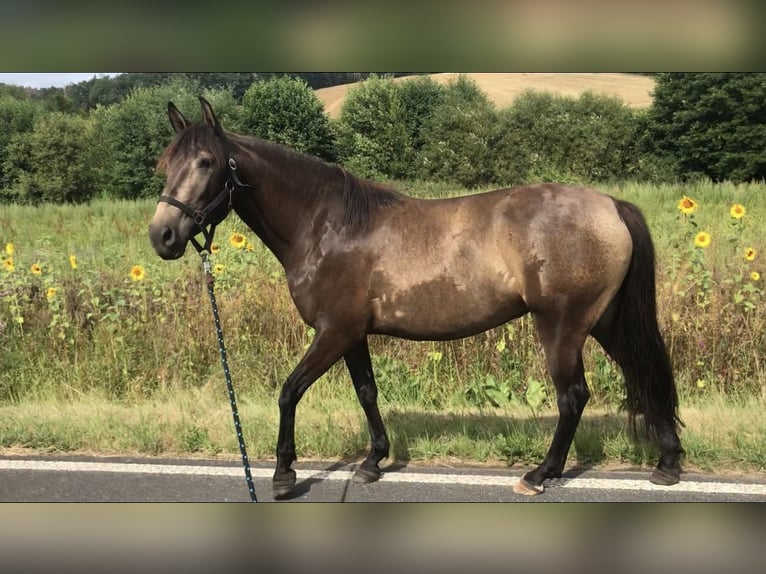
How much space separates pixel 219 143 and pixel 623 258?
7.92ft

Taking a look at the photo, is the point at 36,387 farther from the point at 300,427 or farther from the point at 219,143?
the point at 219,143

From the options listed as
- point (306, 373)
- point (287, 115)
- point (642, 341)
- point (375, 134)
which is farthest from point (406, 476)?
point (375, 134)

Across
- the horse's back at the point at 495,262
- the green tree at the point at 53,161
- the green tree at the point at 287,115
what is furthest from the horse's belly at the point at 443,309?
the green tree at the point at 53,161

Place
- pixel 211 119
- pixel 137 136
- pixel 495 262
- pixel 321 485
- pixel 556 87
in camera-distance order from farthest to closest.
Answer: pixel 556 87
pixel 137 136
pixel 321 485
pixel 495 262
pixel 211 119

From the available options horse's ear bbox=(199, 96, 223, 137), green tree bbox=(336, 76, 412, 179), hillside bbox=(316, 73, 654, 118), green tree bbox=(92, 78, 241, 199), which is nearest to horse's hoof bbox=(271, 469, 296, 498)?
horse's ear bbox=(199, 96, 223, 137)

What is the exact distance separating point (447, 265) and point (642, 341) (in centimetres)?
130

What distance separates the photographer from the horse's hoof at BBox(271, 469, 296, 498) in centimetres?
358

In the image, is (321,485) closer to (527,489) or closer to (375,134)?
(527,489)

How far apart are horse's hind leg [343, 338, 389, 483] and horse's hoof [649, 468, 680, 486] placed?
1.61 meters

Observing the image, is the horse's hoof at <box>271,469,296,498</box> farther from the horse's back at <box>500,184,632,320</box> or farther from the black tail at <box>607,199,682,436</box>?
the black tail at <box>607,199,682,436</box>

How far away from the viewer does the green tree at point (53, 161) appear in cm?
1087

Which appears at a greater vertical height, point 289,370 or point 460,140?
point 460,140

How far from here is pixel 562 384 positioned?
375 centimetres

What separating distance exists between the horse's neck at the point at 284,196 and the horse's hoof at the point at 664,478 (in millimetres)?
2495
